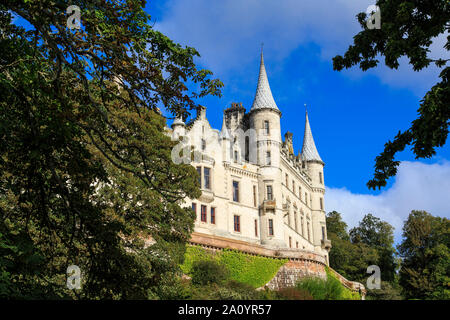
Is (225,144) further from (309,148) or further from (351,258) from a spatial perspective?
(351,258)

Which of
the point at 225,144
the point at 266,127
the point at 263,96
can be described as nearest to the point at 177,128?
the point at 225,144

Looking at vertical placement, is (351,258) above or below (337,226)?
below

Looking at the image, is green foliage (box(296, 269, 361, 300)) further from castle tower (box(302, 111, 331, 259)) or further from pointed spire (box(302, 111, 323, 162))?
pointed spire (box(302, 111, 323, 162))

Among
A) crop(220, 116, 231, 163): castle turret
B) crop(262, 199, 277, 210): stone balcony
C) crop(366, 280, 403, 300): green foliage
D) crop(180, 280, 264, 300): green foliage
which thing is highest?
crop(220, 116, 231, 163): castle turret

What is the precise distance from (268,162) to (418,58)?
38420 millimetres

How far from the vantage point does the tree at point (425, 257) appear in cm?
4341

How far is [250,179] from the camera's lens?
46.8 metres

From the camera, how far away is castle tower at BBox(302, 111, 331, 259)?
58.1 metres

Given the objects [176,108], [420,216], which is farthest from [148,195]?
[420,216]

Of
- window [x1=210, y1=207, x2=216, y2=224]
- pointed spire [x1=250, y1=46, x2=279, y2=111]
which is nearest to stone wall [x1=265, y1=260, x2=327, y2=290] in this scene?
window [x1=210, y1=207, x2=216, y2=224]

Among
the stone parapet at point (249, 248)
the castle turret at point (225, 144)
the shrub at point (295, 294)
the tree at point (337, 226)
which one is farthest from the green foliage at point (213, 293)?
the tree at point (337, 226)

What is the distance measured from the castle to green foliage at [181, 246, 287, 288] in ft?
4.73

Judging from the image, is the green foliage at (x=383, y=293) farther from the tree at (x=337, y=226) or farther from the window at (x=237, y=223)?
the tree at (x=337, y=226)
